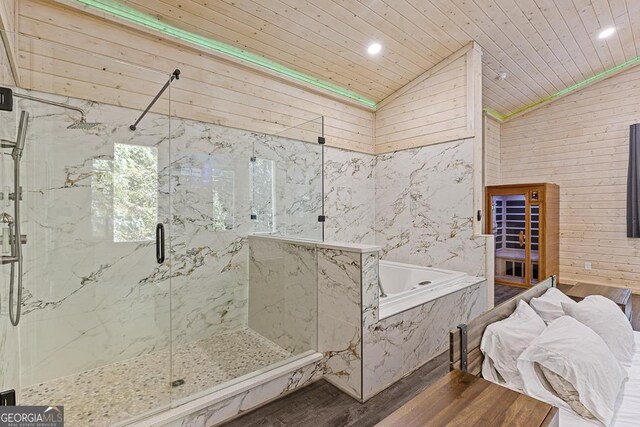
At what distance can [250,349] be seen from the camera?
2.80 m

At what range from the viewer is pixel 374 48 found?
3.46 m

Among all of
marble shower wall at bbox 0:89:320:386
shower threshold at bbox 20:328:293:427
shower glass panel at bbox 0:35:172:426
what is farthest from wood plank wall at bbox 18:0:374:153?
shower threshold at bbox 20:328:293:427

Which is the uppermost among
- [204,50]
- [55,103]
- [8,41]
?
[204,50]

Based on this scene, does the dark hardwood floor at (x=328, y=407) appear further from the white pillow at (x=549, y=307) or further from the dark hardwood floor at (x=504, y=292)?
the dark hardwood floor at (x=504, y=292)

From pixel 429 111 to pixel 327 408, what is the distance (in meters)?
3.58

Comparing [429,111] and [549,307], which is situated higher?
[429,111]

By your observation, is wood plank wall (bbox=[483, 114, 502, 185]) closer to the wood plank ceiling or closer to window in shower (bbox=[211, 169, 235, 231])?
the wood plank ceiling

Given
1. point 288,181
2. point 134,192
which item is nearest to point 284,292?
point 288,181

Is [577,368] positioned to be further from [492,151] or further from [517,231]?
[492,151]

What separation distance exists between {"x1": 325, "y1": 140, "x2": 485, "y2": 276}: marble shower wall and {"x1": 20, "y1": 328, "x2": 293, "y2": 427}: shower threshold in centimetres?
191

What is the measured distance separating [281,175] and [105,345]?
7.18ft

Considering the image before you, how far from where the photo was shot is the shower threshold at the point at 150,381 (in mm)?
1938

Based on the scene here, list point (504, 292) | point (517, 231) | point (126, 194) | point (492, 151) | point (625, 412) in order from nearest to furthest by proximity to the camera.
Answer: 1. point (625, 412)
2. point (126, 194)
3. point (504, 292)
4. point (517, 231)
5. point (492, 151)

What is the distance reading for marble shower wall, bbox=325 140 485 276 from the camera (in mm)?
3682
